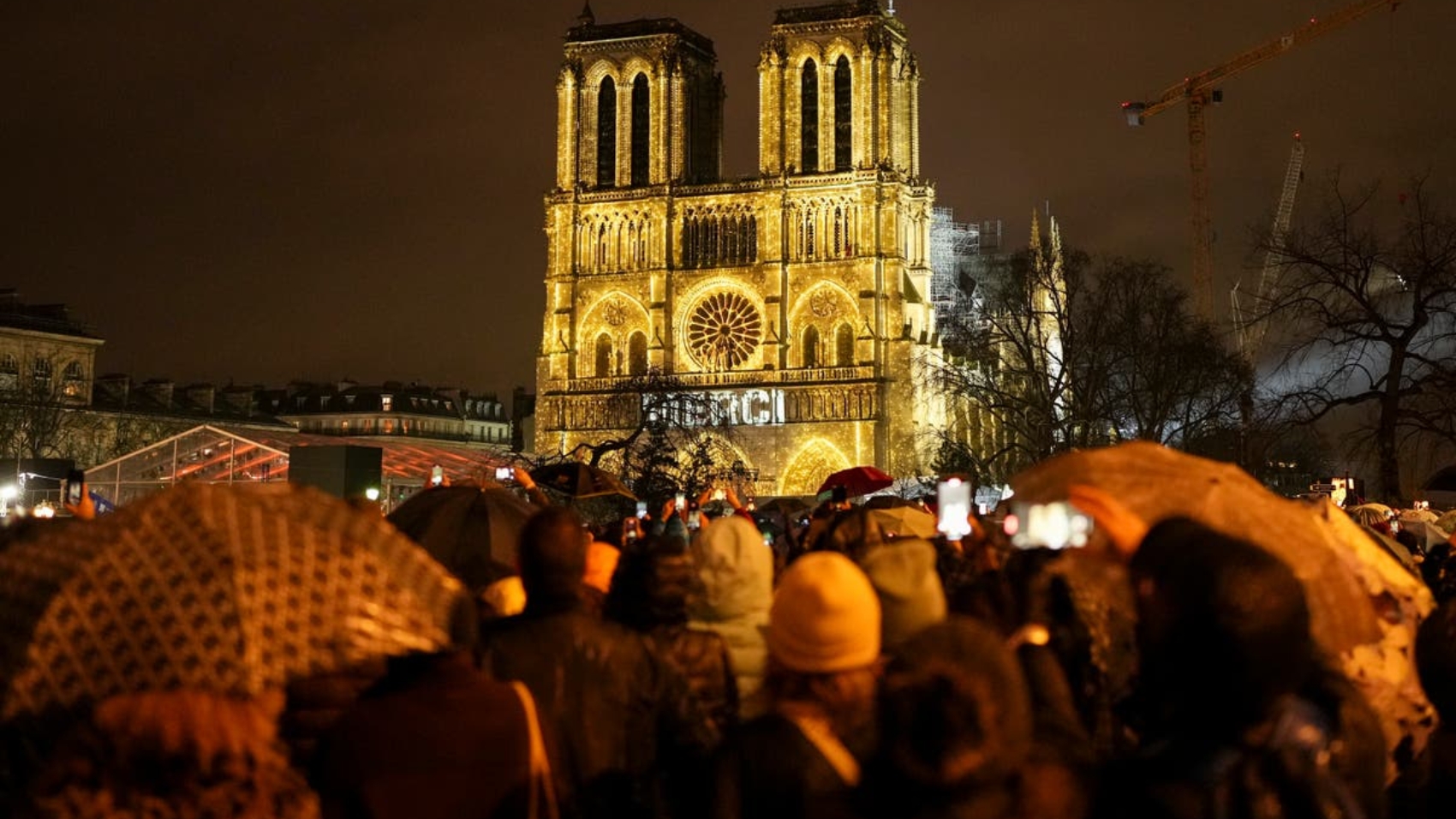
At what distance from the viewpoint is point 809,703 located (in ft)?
12.4

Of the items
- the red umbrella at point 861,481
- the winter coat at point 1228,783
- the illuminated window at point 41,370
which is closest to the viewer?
the winter coat at point 1228,783

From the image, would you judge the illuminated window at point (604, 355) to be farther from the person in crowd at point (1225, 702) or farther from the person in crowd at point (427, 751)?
the person in crowd at point (1225, 702)

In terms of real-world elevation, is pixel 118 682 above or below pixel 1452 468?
below

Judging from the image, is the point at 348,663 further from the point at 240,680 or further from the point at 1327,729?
the point at 1327,729

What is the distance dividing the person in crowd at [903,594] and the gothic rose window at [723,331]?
61.5 meters

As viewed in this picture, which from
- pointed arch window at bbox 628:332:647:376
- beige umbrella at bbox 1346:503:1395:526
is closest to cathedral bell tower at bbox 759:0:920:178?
pointed arch window at bbox 628:332:647:376

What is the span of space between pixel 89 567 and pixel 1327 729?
2654 millimetres

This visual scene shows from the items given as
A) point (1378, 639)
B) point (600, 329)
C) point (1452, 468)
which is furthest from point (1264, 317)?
point (600, 329)

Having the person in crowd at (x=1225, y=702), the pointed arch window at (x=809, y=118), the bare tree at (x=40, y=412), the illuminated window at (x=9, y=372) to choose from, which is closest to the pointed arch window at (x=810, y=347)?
the pointed arch window at (x=809, y=118)

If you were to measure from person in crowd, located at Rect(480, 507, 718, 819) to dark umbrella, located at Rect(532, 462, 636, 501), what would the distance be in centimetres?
1152

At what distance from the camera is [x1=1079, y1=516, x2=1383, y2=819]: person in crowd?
307 cm

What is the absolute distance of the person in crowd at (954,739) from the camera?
10.3 feet

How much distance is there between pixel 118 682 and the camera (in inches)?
127

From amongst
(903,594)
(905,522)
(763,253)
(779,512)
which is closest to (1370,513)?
(779,512)
